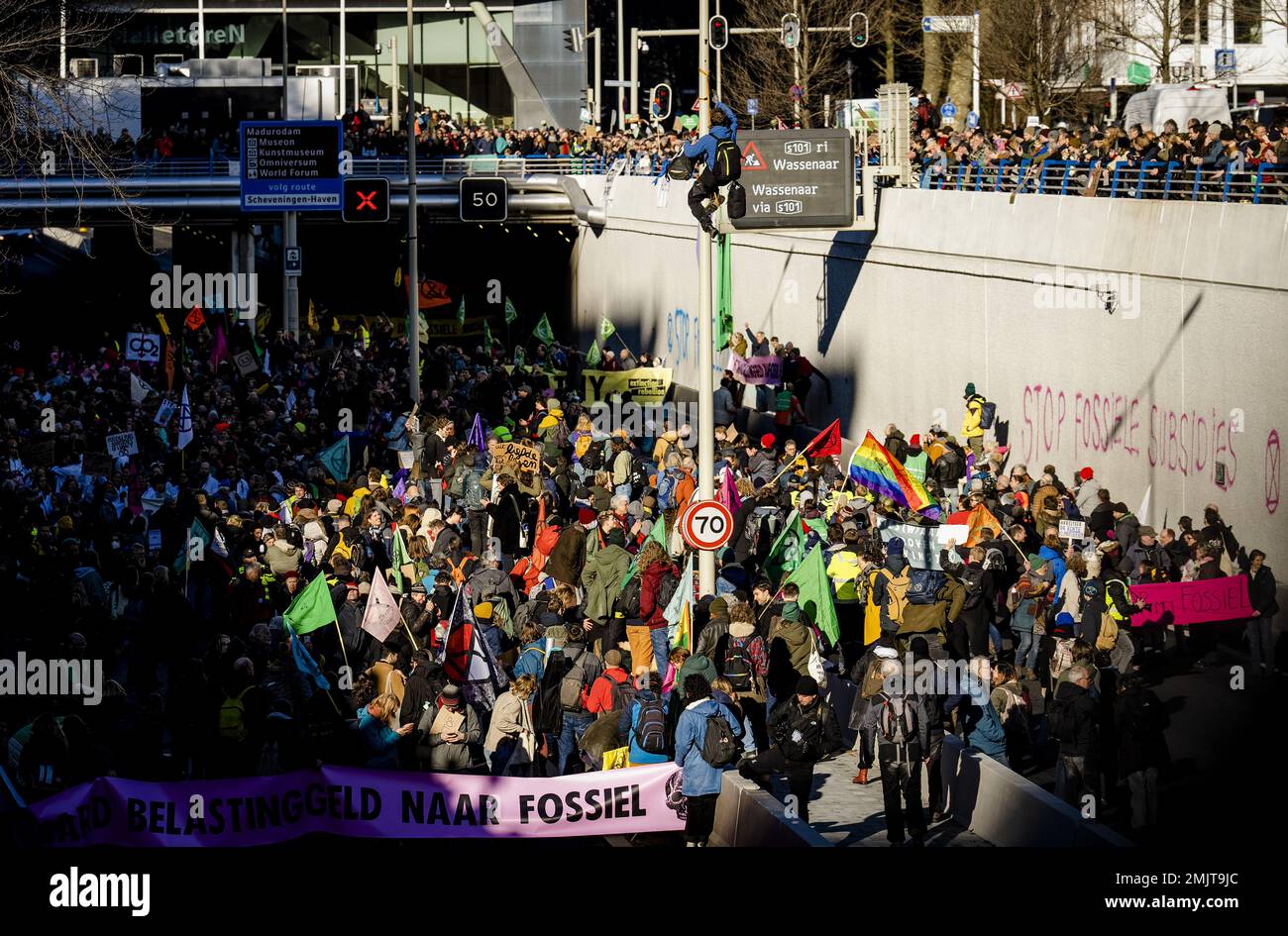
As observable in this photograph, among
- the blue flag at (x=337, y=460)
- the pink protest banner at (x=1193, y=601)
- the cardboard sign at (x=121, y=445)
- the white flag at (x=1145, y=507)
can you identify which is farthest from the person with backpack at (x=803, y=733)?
the blue flag at (x=337, y=460)

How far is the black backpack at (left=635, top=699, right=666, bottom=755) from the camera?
13.1 metres

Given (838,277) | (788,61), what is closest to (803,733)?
(838,277)

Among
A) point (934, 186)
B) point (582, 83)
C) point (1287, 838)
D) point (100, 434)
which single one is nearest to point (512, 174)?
point (582, 83)

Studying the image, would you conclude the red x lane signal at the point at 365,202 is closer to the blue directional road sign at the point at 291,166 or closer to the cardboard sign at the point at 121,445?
the blue directional road sign at the point at 291,166

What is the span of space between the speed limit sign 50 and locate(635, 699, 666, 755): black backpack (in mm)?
3913

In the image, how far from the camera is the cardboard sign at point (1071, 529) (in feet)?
61.3

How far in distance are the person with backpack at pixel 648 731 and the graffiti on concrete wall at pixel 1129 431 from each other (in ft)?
30.9

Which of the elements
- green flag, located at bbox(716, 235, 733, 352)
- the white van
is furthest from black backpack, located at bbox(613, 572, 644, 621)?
green flag, located at bbox(716, 235, 733, 352)

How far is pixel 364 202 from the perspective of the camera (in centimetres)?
4334

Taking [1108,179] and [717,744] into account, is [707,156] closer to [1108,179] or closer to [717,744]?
[717,744]

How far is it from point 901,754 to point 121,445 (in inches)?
517

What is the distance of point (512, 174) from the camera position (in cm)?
5322

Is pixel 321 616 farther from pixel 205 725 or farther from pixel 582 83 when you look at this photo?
pixel 582 83

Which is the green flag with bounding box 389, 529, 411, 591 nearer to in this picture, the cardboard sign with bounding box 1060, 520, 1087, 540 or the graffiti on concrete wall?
the cardboard sign with bounding box 1060, 520, 1087, 540
